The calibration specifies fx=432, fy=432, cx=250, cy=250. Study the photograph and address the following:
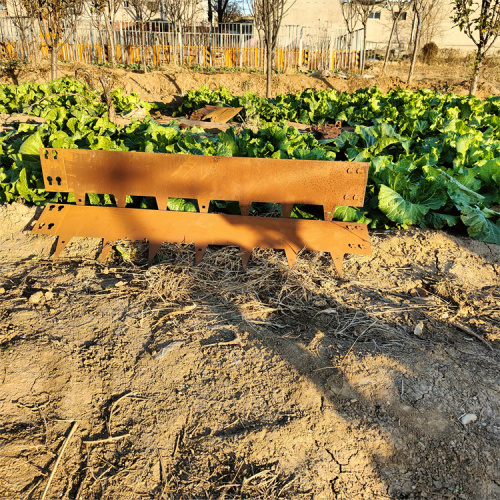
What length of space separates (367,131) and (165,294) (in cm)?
358

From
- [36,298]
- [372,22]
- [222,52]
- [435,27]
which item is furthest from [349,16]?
[36,298]

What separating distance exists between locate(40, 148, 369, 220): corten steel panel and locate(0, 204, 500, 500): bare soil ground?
495 mm

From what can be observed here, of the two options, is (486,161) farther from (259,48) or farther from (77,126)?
(259,48)

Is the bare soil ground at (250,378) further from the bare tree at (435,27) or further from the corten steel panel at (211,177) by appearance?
the bare tree at (435,27)

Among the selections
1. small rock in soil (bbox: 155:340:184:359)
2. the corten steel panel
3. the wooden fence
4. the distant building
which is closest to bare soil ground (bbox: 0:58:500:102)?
the wooden fence

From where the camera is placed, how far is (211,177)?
11.2 feet

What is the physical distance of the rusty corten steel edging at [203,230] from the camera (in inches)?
134

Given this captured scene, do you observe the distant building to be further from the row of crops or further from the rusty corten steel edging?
the rusty corten steel edging

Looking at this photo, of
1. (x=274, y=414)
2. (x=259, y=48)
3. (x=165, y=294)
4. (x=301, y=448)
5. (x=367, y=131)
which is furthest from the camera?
(x=259, y=48)

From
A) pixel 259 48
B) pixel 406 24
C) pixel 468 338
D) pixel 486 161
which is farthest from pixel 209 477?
pixel 406 24

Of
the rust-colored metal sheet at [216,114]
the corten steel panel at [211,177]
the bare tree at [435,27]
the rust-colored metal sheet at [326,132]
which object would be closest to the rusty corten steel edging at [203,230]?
the corten steel panel at [211,177]

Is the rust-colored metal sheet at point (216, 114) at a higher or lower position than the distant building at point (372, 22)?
lower

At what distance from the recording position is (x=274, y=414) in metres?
2.02

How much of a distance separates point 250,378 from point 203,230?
1537mm
